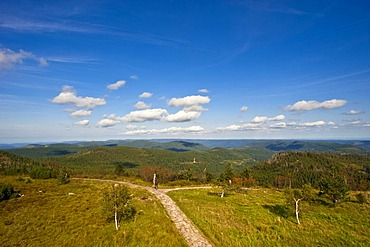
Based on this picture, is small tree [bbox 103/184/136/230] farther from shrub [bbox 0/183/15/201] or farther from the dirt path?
shrub [bbox 0/183/15/201]

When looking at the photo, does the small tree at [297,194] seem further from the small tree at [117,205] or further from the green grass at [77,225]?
the small tree at [117,205]

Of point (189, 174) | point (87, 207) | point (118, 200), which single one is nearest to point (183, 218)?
point (118, 200)

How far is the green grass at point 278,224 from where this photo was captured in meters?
26.3

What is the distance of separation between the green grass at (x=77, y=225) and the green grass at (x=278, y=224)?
550 cm

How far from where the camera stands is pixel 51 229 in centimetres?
3058

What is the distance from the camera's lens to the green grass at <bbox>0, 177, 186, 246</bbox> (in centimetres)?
2556

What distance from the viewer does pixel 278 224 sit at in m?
32.6

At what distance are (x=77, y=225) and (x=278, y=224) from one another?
29734 millimetres

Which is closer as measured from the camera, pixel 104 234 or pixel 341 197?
pixel 104 234

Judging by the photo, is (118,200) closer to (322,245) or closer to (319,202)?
(322,245)

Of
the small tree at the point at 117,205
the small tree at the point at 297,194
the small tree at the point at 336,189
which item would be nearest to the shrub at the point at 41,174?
the small tree at the point at 117,205

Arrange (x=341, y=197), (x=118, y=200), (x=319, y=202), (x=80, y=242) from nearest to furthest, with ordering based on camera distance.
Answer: (x=80, y=242) → (x=118, y=200) → (x=341, y=197) → (x=319, y=202)

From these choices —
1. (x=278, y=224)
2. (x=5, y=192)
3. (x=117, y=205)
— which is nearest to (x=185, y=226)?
(x=117, y=205)

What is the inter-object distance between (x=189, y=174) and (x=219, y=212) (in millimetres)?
54249
